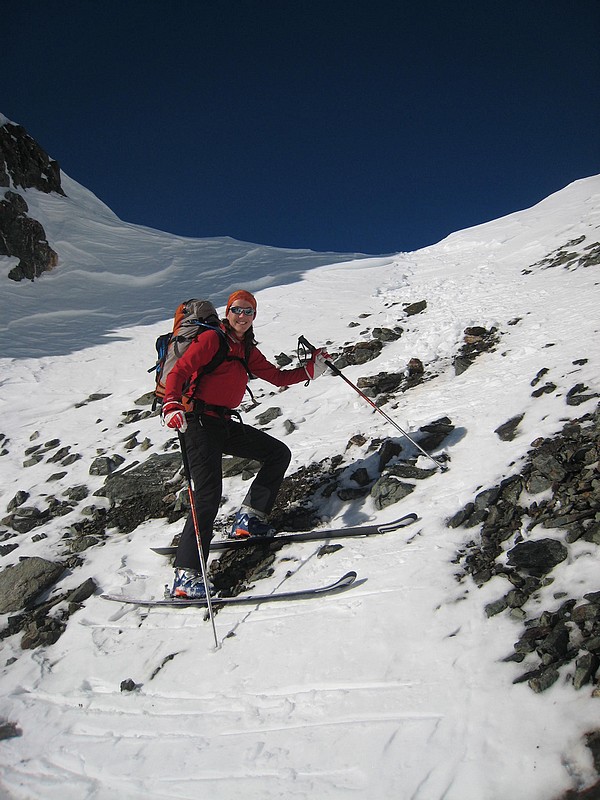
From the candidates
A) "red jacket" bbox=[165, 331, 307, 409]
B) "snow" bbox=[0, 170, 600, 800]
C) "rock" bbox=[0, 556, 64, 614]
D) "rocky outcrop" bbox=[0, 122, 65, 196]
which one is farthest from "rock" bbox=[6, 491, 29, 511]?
"rocky outcrop" bbox=[0, 122, 65, 196]

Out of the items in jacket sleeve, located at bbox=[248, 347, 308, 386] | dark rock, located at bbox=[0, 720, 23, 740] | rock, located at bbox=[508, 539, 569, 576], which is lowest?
dark rock, located at bbox=[0, 720, 23, 740]

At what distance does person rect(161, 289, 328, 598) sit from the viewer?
4.27 meters

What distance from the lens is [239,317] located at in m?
4.65

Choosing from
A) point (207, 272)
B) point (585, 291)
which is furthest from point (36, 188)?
point (585, 291)

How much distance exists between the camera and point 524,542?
3436 millimetres

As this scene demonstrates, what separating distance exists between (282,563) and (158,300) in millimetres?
17870

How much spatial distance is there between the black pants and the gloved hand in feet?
1.24

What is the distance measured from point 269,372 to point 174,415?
4.59ft

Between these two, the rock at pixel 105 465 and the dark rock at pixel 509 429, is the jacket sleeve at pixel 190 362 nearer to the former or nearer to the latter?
the dark rock at pixel 509 429

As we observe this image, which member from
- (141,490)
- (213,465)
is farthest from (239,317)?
(141,490)

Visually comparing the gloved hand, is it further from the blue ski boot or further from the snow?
the snow

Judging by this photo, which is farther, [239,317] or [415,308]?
[415,308]

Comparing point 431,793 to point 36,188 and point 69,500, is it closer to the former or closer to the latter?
point 69,500

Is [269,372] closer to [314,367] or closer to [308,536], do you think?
[314,367]
